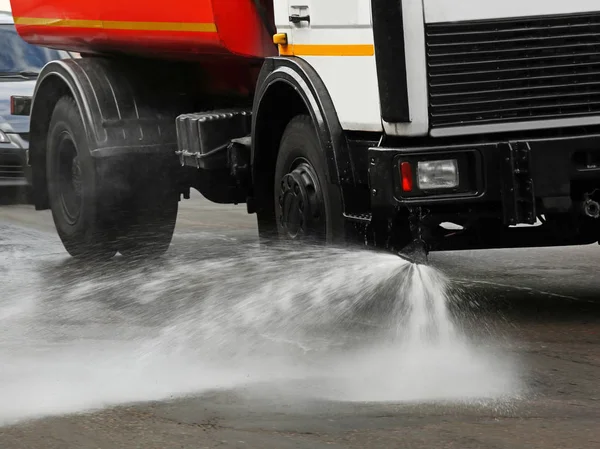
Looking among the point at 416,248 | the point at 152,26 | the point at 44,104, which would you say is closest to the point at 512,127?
the point at 416,248

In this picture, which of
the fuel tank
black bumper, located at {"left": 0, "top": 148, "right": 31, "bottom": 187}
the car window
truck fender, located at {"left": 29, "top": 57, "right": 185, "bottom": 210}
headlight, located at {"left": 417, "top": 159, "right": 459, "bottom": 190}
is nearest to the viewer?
headlight, located at {"left": 417, "top": 159, "right": 459, "bottom": 190}

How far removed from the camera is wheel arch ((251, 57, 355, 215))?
7535 millimetres

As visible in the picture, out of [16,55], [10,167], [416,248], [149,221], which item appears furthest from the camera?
[16,55]

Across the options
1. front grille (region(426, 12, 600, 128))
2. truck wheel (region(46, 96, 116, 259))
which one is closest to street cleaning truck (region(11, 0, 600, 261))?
front grille (region(426, 12, 600, 128))

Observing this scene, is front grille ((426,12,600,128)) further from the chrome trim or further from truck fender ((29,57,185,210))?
truck fender ((29,57,185,210))

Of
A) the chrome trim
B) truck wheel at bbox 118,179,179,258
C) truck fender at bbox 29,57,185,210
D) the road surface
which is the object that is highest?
truck fender at bbox 29,57,185,210

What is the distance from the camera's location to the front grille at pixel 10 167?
14656 mm

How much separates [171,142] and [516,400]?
501cm

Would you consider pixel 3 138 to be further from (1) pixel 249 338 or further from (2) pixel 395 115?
(2) pixel 395 115

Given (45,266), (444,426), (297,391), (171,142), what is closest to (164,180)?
(171,142)

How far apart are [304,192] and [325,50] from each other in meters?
0.76

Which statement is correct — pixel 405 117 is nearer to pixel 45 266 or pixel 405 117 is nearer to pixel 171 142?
pixel 171 142

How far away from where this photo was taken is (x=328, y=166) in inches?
298

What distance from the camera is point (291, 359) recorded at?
6715 millimetres
